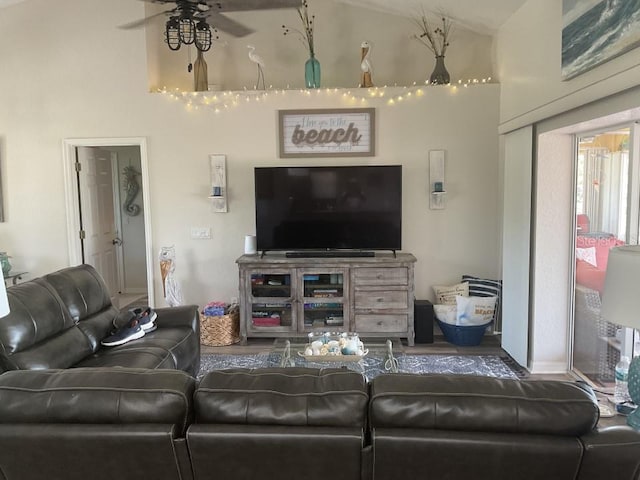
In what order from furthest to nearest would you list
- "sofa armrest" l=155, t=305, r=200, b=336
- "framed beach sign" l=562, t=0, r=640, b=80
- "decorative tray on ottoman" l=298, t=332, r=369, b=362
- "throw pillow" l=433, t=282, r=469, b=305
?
"throw pillow" l=433, t=282, r=469, b=305 < "sofa armrest" l=155, t=305, r=200, b=336 < "decorative tray on ottoman" l=298, t=332, r=369, b=362 < "framed beach sign" l=562, t=0, r=640, b=80

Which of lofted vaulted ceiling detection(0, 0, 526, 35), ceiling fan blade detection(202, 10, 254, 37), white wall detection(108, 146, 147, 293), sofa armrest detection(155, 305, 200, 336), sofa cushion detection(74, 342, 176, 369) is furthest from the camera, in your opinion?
white wall detection(108, 146, 147, 293)

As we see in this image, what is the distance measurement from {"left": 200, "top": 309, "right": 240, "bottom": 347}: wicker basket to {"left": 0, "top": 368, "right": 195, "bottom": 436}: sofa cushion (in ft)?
10.7

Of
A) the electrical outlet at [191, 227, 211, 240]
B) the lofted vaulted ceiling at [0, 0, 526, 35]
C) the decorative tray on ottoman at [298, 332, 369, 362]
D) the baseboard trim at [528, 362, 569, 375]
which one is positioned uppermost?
the lofted vaulted ceiling at [0, 0, 526, 35]

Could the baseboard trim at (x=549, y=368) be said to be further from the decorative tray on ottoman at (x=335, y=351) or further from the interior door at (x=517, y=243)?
the decorative tray on ottoman at (x=335, y=351)

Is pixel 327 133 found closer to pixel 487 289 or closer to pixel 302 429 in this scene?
pixel 487 289

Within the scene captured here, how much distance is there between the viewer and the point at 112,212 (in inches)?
249

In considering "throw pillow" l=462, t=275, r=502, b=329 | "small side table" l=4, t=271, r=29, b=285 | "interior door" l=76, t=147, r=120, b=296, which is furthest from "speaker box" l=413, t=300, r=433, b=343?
"small side table" l=4, t=271, r=29, b=285

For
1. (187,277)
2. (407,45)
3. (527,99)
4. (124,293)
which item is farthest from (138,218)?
(527,99)

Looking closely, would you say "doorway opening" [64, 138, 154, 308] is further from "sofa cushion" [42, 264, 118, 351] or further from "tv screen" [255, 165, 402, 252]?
"sofa cushion" [42, 264, 118, 351]

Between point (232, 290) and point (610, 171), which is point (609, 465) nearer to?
point (610, 171)

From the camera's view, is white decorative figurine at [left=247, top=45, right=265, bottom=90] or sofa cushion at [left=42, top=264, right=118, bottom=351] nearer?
sofa cushion at [left=42, top=264, right=118, bottom=351]

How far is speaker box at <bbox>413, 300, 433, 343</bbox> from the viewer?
463 cm

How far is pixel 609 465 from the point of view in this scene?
1.23 metres

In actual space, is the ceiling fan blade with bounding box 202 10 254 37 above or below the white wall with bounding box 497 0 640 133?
above
